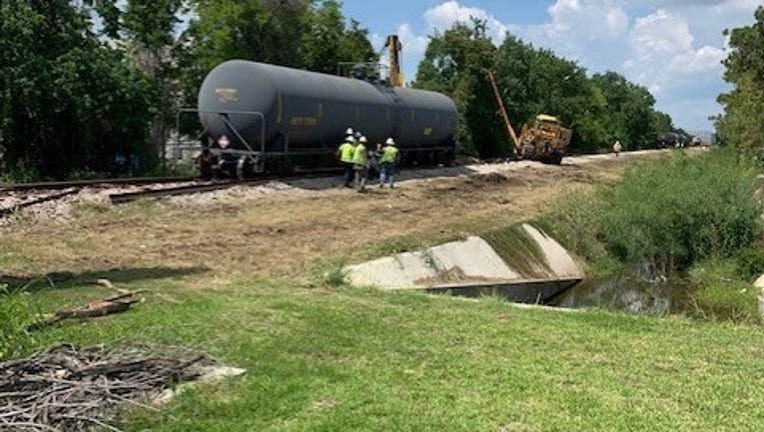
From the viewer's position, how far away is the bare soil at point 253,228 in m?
13.7

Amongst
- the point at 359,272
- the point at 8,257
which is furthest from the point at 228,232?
the point at 8,257

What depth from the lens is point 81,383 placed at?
620 cm

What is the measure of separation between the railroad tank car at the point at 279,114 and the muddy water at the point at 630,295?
980 cm

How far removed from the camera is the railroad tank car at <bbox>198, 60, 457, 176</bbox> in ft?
80.2

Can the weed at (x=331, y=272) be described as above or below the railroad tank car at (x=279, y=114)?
below

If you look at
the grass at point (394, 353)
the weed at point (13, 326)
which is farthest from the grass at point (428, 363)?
the weed at point (13, 326)

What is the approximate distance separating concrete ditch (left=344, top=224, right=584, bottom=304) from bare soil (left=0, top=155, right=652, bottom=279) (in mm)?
564

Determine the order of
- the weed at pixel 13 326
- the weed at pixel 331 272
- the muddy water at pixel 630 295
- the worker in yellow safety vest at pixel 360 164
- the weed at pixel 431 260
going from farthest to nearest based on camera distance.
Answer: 1. the worker in yellow safety vest at pixel 360 164
2. the muddy water at pixel 630 295
3. the weed at pixel 431 260
4. the weed at pixel 331 272
5. the weed at pixel 13 326

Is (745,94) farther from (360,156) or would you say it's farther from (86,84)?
(86,84)

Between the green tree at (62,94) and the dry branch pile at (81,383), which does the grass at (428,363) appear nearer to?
the dry branch pile at (81,383)

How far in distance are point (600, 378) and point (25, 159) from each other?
26.5 m

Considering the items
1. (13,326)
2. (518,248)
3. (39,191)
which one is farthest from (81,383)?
(518,248)

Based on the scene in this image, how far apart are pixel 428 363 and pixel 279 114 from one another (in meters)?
17.6

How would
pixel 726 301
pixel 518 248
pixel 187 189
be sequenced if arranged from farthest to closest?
pixel 518 248, pixel 187 189, pixel 726 301
